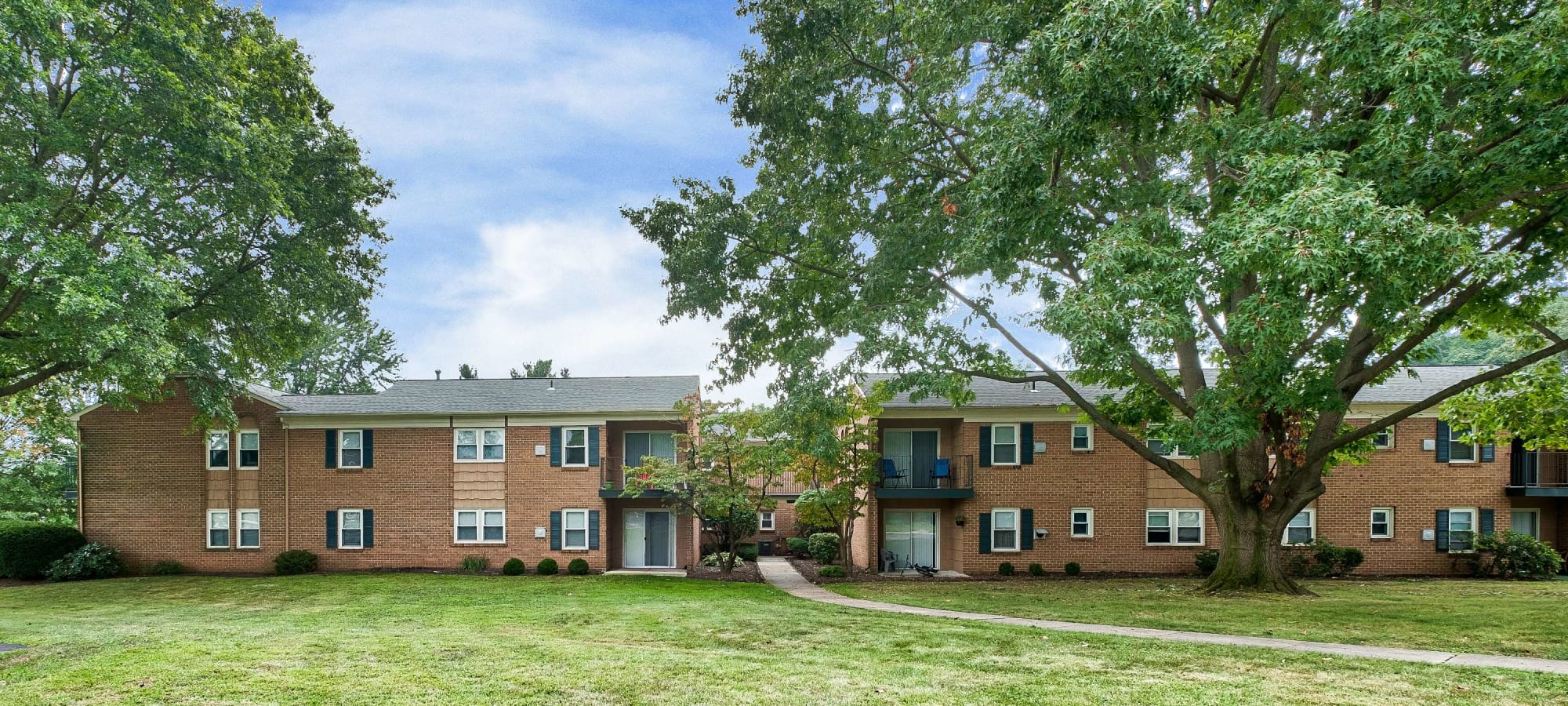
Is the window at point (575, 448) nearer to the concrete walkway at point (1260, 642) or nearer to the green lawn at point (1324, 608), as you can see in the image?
the green lawn at point (1324, 608)

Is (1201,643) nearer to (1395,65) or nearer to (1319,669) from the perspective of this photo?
(1319,669)

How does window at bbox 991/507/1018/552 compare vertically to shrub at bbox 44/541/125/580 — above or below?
above

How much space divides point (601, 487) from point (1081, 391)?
14.5 meters

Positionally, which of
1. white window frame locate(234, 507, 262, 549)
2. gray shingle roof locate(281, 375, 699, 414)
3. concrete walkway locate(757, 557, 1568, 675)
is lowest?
white window frame locate(234, 507, 262, 549)

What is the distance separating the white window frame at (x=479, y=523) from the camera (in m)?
24.0

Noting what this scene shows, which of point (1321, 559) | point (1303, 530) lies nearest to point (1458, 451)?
point (1303, 530)

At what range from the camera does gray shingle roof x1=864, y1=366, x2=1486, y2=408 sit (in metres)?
23.2

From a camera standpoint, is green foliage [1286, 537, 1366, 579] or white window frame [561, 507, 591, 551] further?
white window frame [561, 507, 591, 551]

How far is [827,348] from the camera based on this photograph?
16703 millimetres

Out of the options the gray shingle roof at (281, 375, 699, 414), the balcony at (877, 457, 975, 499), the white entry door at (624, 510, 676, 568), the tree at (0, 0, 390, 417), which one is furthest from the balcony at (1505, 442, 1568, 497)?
the tree at (0, 0, 390, 417)

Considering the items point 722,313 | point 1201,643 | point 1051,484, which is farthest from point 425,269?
point 1201,643

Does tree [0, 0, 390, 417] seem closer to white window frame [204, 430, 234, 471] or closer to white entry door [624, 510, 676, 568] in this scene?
white window frame [204, 430, 234, 471]

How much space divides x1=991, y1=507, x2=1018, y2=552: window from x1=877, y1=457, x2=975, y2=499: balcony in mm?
1030

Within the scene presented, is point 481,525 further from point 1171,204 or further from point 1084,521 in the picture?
point 1171,204
